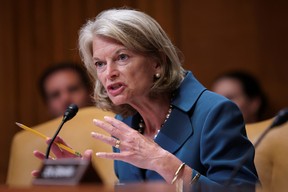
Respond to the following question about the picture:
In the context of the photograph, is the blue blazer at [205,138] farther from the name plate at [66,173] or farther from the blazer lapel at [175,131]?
the name plate at [66,173]

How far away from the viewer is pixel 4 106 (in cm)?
461

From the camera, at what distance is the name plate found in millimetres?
1600

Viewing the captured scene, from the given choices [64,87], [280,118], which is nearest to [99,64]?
[280,118]

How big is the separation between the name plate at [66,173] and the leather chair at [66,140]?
54.9 inches

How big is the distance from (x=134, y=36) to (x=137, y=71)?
0.39 feet

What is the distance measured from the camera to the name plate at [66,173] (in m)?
1.60

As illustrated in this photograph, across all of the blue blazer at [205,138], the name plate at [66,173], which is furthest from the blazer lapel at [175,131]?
the name plate at [66,173]

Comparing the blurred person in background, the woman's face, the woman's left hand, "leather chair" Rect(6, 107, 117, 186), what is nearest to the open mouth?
the woman's face

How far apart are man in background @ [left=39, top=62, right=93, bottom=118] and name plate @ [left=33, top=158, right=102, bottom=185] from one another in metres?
2.31

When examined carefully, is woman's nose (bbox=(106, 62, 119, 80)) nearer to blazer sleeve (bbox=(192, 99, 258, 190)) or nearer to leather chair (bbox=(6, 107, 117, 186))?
blazer sleeve (bbox=(192, 99, 258, 190))

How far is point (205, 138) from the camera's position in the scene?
87.0 inches

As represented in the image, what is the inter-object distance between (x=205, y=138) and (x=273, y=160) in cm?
58

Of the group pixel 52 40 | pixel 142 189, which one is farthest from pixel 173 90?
pixel 52 40

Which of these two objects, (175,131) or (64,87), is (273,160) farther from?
(64,87)
